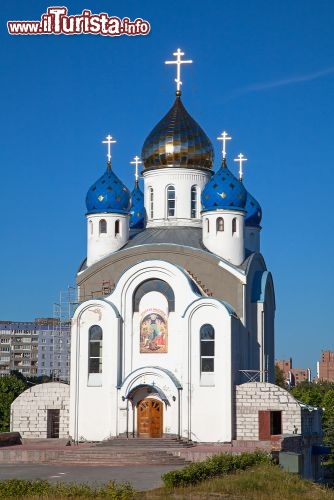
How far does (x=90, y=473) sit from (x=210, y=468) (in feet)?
12.3

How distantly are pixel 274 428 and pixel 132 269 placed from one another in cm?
634

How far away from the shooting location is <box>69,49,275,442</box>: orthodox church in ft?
98.2

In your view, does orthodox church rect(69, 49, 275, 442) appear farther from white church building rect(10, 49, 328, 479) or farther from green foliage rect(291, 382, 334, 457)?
green foliage rect(291, 382, 334, 457)

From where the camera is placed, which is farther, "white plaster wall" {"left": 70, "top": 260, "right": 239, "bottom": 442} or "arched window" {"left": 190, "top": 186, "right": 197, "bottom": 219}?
"arched window" {"left": 190, "top": 186, "right": 197, "bottom": 219}

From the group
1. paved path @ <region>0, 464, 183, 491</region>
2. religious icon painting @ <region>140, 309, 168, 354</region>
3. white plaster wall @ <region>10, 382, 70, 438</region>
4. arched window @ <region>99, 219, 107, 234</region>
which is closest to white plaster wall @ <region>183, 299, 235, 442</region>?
religious icon painting @ <region>140, 309, 168, 354</region>

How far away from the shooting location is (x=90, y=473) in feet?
77.6

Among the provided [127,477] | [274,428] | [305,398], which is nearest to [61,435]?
[274,428]

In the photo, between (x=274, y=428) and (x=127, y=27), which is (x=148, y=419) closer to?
(x=274, y=428)

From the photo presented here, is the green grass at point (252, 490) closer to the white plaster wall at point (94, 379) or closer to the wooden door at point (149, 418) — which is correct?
the wooden door at point (149, 418)

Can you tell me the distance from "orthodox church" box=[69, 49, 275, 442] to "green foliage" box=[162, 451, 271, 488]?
6.19 m

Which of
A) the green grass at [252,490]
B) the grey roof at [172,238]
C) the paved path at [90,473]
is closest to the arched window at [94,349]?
Answer: the grey roof at [172,238]

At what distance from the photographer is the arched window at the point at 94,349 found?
3091cm

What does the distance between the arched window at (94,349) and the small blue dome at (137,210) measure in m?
6.59

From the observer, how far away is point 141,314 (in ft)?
102
